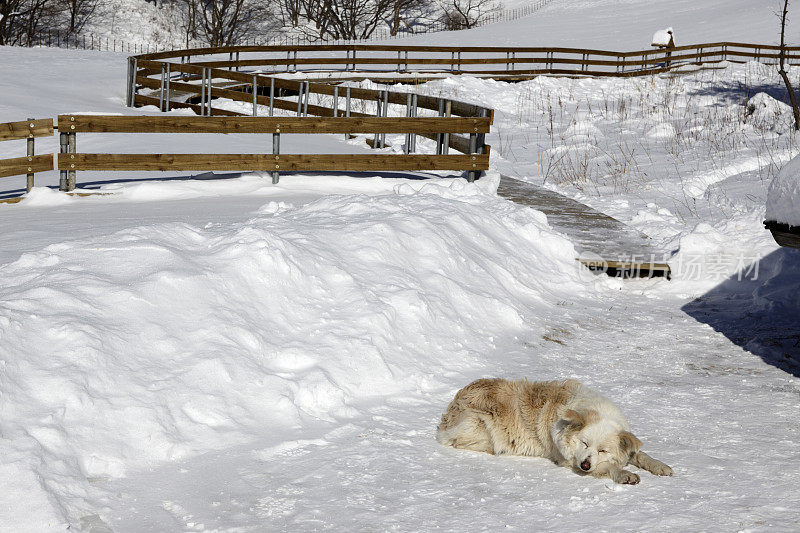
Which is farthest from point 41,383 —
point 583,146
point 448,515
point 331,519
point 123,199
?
point 583,146

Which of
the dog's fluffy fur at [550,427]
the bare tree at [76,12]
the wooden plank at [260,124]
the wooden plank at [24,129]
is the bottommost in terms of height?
the dog's fluffy fur at [550,427]

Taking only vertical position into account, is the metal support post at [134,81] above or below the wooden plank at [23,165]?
above

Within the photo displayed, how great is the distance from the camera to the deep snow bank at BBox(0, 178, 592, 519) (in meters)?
4.50

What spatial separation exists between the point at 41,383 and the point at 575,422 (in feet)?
9.58

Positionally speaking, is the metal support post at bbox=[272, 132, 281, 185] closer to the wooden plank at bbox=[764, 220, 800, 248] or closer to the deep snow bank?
the deep snow bank

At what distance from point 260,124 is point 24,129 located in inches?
121

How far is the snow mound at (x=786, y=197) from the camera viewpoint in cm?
627

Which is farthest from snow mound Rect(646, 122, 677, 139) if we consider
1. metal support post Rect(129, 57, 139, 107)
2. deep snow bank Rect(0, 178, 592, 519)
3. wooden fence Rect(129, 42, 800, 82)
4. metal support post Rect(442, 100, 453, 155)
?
metal support post Rect(129, 57, 139, 107)

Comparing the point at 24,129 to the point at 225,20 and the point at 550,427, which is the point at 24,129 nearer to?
the point at 550,427

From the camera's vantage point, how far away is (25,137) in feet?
34.3

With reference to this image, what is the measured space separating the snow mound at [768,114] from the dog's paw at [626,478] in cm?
1589

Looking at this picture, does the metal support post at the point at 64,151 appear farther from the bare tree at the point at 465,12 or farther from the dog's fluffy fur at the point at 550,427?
the bare tree at the point at 465,12

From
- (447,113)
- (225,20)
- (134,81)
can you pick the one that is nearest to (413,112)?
(447,113)

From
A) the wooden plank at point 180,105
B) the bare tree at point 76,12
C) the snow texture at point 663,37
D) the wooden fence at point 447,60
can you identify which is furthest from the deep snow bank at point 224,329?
the bare tree at point 76,12
